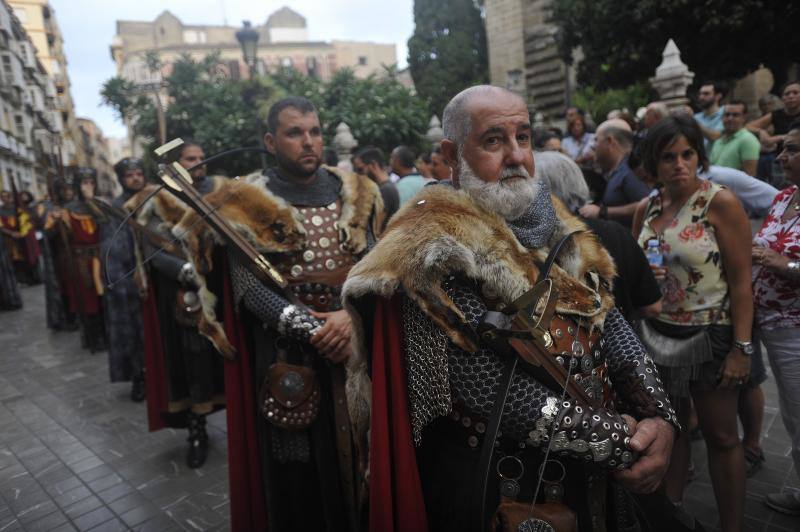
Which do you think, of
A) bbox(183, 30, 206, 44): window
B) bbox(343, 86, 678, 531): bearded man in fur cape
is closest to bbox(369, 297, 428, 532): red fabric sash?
bbox(343, 86, 678, 531): bearded man in fur cape

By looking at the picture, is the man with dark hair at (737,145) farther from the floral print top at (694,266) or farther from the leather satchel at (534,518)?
the leather satchel at (534,518)

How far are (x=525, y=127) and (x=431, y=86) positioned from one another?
23359mm

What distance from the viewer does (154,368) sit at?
4012 mm

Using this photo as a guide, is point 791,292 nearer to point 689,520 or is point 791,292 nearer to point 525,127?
point 689,520

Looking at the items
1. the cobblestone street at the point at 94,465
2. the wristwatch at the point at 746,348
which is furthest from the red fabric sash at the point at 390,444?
the cobblestone street at the point at 94,465

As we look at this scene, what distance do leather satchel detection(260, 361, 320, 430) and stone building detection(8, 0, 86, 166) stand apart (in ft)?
115

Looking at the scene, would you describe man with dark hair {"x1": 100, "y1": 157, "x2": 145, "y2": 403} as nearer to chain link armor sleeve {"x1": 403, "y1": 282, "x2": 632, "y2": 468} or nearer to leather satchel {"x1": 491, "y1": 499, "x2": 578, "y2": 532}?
chain link armor sleeve {"x1": 403, "y1": 282, "x2": 632, "y2": 468}

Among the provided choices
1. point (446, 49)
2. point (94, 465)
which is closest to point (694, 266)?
point (94, 465)

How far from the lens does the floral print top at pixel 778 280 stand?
240 cm

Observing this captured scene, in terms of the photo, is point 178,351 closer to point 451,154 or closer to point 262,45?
point 451,154

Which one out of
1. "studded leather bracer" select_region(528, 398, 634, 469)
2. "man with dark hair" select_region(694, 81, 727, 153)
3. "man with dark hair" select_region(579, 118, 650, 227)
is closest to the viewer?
"studded leather bracer" select_region(528, 398, 634, 469)

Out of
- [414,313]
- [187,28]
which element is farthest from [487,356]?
[187,28]

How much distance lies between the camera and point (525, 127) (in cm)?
159

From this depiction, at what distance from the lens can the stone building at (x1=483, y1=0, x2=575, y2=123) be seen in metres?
17.2
